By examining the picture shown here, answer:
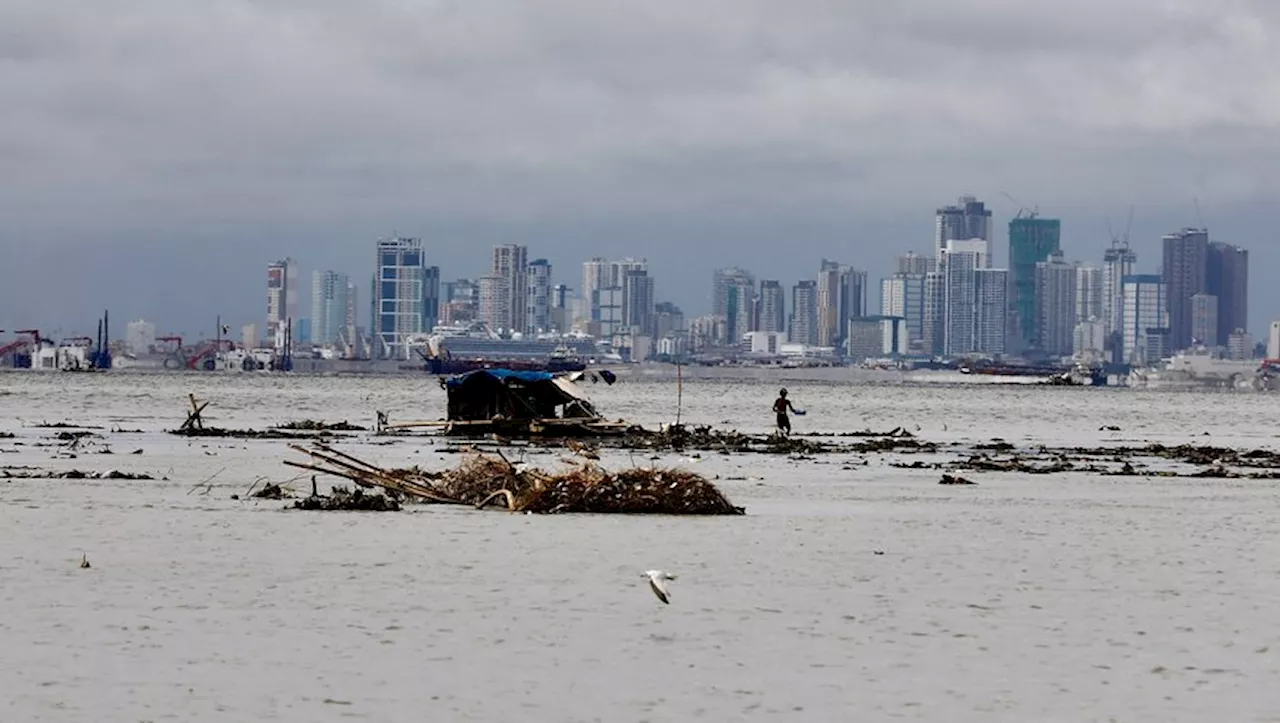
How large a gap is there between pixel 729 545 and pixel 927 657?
9.23 metres

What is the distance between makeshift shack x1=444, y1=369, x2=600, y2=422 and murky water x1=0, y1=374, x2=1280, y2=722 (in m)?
25.7

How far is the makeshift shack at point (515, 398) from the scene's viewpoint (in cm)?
6253

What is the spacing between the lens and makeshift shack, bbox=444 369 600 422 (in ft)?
205

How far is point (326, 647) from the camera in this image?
698 inches

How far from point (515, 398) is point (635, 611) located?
42218 mm

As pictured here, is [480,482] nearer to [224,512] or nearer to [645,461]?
[224,512]

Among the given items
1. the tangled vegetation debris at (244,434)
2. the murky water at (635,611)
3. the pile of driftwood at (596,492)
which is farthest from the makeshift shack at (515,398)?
the pile of driftwood at (596,492)

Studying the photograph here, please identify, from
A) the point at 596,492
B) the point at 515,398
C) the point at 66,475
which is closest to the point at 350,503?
the point at 596,492

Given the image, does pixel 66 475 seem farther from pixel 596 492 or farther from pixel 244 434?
pixel 244 434

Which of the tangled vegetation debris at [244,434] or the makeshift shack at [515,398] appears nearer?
the tangled vegetation debris at [244,434]

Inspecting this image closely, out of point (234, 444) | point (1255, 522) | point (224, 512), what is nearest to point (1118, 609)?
point (1255, 522)

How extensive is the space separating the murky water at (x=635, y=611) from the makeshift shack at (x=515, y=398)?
25656mm

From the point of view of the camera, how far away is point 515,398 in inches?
2461

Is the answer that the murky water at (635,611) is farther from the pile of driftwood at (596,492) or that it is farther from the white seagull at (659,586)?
the pile of driftwood at (596,492)
